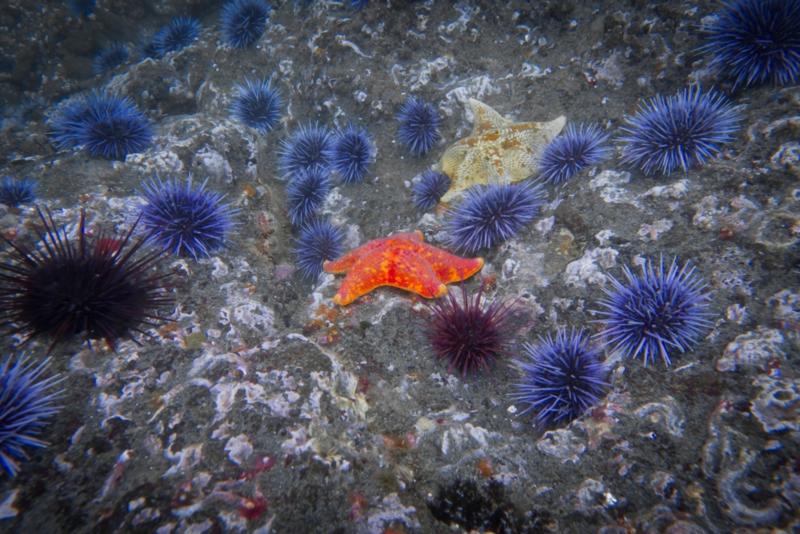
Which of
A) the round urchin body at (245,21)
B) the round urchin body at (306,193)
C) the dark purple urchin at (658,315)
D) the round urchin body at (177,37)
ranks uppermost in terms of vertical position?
the round urchin body at (177,37)

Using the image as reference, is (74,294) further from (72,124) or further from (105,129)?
(72,124)

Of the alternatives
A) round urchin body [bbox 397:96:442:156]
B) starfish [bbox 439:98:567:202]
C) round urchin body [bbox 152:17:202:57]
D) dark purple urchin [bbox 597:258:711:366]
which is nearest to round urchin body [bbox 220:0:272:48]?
round urchin body [bbox 152:17:202:57]

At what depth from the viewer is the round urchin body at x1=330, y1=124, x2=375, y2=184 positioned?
20.4 ft

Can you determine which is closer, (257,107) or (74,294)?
(74,294)

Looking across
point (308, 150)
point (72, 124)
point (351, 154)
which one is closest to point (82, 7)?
point (72, 124)

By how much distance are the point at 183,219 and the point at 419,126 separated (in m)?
3.71

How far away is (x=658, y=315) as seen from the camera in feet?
10.6

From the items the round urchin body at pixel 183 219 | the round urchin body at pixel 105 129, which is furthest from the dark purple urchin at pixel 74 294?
the round urchin body at pixel 105 129

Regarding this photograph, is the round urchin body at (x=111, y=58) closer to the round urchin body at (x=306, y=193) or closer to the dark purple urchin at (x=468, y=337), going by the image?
the round urchin body at (x=306, y=193)

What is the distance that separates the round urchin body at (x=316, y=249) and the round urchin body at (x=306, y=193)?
76cm

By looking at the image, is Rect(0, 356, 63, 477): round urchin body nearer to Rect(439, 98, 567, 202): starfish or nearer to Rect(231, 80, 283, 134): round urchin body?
Rect(439, 98, 567, 202): starfish

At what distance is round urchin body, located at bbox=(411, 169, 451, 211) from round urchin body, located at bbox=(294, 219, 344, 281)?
1342mm

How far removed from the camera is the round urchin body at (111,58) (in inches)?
384

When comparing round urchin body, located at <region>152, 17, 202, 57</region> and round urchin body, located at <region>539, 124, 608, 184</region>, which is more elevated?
round urchin body, located at <region>152, 17, 202, 57</region>
